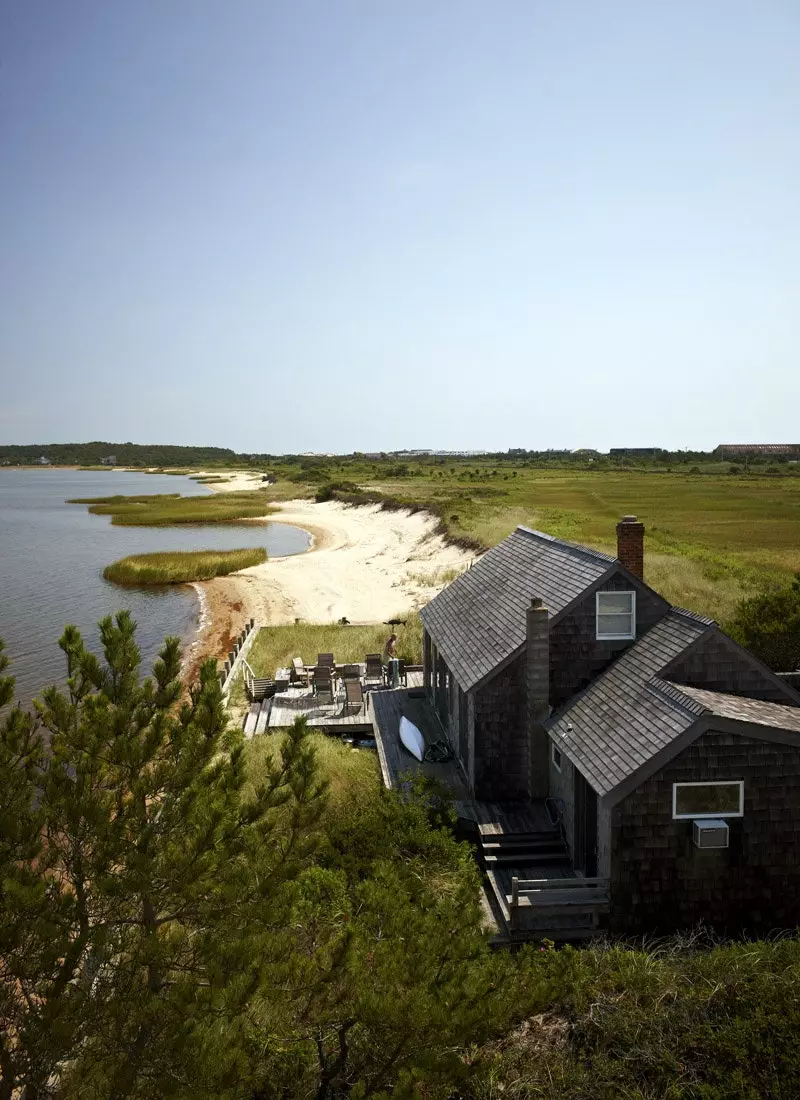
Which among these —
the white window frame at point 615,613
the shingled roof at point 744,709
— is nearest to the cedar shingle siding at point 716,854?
the shingled roof at point 744,709

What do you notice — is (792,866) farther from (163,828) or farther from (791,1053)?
(163,828)

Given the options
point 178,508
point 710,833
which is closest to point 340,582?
point 710,833

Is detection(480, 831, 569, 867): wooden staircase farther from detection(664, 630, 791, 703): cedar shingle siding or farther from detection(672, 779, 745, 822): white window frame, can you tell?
detection(664, 630, 791, 703): cedar shingle siding

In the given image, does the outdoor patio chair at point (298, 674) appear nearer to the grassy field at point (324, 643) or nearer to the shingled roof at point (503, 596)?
the grassy field at point (324, 643)

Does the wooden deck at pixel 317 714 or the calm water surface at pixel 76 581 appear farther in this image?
the calm water surface at pixel 76 581

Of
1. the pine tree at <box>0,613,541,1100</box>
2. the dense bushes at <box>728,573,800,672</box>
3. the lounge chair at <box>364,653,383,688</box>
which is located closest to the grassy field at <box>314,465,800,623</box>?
the dense bushes at <box>728,573,800,672</box>

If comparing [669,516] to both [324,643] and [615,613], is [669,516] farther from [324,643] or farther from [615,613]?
[615,613]
